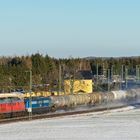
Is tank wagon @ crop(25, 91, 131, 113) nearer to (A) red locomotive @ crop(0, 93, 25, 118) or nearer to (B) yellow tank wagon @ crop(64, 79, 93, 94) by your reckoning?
(A) red locomotive @ crop(0, 93, 25, 118)

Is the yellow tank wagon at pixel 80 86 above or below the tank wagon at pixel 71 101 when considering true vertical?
above

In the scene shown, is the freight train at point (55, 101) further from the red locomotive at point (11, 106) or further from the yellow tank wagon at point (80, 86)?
the yellow tank wagon at point (80, 86)

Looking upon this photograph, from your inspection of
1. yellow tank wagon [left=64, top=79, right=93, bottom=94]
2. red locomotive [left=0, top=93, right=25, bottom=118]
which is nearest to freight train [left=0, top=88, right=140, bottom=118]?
red locomotive [left=0, top=93, right=25, bottom=118]

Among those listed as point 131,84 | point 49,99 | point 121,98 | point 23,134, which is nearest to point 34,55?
point 131,84

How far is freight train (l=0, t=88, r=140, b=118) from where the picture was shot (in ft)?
174

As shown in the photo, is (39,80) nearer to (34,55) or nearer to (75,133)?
(34,55)

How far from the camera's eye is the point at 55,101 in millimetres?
63656

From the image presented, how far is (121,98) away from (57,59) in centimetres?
7104

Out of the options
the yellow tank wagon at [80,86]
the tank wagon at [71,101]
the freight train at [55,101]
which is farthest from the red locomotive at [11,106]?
the yellow tank wagon at [80,86]

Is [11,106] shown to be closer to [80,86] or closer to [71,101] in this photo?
[71,101]

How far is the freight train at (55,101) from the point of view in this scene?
2084 inches

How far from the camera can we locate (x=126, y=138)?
2544cm

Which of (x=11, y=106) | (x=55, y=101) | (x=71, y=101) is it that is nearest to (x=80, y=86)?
(x=71, y=101)

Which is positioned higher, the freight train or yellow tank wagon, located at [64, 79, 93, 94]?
yellow tank wagon, located at [64, 79, 93, 94]
